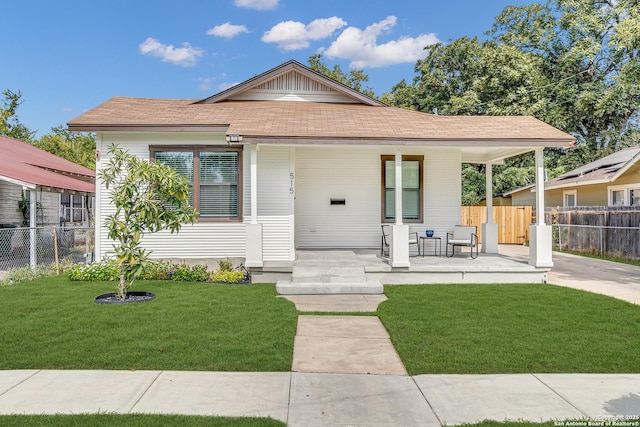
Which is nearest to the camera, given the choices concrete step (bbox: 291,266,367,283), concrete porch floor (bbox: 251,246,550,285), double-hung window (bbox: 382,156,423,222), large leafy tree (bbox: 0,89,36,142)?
concrete step (bbox: 291,266,367,283)

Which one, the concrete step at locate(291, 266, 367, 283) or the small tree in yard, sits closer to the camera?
the small tree in yard

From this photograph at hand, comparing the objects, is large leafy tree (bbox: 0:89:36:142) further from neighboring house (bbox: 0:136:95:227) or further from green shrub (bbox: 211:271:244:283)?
green shrub (bbox: 211:271:244:283)

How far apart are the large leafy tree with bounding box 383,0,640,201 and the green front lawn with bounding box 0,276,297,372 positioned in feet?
68.6

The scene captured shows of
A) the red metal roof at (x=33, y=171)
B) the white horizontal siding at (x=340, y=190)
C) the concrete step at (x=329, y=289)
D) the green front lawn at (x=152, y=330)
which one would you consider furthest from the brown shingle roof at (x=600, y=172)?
the red metal roof at (x=33, y=171)

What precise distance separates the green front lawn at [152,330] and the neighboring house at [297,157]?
2.05 meters

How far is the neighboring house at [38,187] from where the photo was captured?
1220 cm

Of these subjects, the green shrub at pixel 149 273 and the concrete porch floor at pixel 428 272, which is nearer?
the concrete porch floor at pixel 428 272

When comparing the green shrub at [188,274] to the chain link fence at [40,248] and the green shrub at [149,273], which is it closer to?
the green shrub at [149,273]

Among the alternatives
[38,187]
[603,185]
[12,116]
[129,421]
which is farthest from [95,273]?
[12,116]

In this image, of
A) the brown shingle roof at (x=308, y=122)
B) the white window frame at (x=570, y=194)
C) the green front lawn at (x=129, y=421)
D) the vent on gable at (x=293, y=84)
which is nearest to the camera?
the green front lawn at (x=129, y=421)

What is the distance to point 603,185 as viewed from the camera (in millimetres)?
18297

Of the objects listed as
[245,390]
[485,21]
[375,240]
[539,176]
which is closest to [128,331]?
[245,390]

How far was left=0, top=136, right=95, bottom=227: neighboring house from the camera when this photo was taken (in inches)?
480

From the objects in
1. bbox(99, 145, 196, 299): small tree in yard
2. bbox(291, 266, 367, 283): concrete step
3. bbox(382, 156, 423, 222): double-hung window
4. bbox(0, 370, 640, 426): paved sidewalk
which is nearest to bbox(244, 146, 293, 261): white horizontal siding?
bbox(291, 266, 367, 283): concrete step
